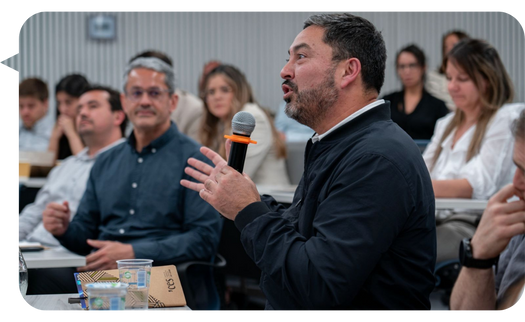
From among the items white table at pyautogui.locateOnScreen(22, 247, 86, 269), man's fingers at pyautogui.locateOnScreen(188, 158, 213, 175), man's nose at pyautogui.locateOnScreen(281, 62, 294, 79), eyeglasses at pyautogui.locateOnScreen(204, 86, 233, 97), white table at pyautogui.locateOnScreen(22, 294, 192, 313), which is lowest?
white table at pyautogui.locateOnScreen(22, 247, 86, 269)

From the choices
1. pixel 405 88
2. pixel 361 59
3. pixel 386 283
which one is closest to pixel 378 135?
pixel 361 59

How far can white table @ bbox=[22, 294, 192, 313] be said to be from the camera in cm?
147

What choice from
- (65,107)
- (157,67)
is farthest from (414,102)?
(65,107)

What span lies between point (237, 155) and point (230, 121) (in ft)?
8.58

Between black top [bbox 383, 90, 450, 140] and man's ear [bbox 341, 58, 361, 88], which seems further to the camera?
black top [bbox 383, 90, 450, 140]

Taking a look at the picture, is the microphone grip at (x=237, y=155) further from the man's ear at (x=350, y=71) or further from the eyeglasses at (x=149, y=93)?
the eyeglasses at (x=149, y=93)

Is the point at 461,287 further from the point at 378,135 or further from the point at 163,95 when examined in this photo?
the point at 163,95

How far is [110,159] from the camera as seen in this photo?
3025 millimetres

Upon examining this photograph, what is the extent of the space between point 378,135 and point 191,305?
51.6 inches

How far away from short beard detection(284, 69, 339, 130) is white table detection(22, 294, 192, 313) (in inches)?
22.2

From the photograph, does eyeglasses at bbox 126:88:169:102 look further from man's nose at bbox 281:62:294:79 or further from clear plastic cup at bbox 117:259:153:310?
clear plastic cup at bbox 117:259:153:310

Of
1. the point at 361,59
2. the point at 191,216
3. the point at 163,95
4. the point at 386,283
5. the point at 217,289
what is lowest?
the point at 217,289

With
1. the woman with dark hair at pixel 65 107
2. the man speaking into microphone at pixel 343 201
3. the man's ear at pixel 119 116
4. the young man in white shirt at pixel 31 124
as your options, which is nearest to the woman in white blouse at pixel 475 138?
the man speaking into microphone at pixel 343 201

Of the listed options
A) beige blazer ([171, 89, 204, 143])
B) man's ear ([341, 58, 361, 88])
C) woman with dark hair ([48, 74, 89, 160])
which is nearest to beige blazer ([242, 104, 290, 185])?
beige blazer ([171, 89, 204, 143])
